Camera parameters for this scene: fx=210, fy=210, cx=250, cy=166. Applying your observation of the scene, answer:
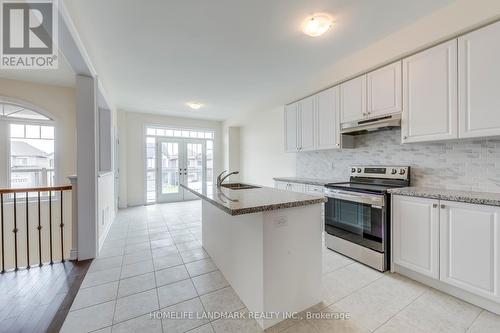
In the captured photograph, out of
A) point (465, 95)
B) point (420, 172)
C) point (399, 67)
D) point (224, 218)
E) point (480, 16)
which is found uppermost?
point (480, 16)

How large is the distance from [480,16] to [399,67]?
0.65 meters

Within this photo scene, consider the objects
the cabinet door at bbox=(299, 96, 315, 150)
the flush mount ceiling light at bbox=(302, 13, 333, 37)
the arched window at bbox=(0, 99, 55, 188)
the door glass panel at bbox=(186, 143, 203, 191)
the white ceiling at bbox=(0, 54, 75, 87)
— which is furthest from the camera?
the door glass panel at bbox=(186, 143, 203, 191)

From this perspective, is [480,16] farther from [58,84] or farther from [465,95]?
[58,84]

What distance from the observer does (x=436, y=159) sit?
2.33m

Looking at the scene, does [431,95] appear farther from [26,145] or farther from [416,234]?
[26,145]

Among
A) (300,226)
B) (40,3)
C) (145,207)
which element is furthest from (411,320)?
(145,207)

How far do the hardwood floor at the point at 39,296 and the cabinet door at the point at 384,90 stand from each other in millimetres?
3575

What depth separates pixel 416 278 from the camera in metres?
2.09

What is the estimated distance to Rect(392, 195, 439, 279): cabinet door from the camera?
1912 mm

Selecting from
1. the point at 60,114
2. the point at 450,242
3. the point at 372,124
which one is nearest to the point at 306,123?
the point at 372,124

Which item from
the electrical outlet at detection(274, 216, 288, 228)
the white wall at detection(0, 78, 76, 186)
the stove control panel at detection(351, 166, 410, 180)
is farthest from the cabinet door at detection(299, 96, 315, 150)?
the white wall at detection(0, 78, 76, 186)

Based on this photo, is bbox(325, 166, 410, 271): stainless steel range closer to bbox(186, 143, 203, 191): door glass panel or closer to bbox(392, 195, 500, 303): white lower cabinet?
bbox(392, 195, 500, 303): white lower cabinet

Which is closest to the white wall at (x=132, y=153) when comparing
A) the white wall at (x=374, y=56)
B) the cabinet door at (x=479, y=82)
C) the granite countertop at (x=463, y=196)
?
the white wall at (x=374, y=56)

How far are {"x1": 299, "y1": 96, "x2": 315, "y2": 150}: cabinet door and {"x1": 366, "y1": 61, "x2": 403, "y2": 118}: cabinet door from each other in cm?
96
